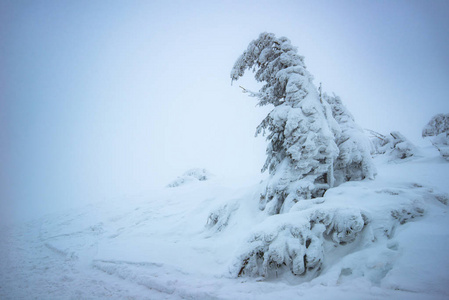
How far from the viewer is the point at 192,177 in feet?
68.6

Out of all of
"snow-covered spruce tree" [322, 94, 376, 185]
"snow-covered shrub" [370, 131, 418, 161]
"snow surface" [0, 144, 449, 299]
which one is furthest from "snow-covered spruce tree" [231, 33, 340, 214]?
"snow-covered shrub" [370, 131, 418, 161]

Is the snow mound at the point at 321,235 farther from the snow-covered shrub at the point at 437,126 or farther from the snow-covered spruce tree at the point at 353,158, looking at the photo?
the snow-covered shrub at the point at 437,126

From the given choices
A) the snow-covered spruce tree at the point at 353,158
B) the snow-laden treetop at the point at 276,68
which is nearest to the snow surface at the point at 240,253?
the snow-covered spruce tree at the point at 353,158

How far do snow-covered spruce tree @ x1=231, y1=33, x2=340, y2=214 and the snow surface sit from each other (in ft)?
3.16

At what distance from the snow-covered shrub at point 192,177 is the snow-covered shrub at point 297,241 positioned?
16.1 meters

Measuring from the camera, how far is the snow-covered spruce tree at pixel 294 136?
706cm

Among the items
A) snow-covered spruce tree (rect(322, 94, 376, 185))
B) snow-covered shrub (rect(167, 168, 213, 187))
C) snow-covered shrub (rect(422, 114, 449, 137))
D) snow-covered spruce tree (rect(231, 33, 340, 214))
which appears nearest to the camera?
snow-covered spruce tree (rect(231, 33, 340, 214))

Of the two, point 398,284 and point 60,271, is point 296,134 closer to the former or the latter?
point 398,284

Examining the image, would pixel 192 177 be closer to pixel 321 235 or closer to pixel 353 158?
pixel 353 158

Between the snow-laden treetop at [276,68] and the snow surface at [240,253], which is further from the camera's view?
the snow-laden treetop at [276,68]

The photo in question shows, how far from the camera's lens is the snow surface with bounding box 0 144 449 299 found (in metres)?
3.12

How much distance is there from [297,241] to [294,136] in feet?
13.0

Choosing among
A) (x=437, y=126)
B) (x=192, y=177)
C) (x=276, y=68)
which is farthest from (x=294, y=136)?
(x=437, y=126)

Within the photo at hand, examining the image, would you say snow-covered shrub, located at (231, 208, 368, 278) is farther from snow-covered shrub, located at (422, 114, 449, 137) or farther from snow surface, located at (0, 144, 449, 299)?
snow-covered shrub, located at (422, 114, 449, 137)
